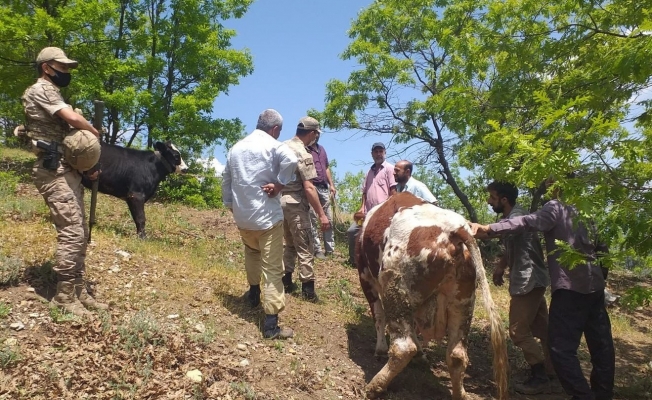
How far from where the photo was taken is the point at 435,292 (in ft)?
14.1

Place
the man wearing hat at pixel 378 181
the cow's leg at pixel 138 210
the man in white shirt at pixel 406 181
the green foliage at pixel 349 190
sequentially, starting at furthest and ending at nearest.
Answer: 1. the green foliage at pixel 349 190
2. the cow's leg at pixel 138 210
3. the man wearing hat at pixel 378 181
4. the man in white shirt at pixel 406 181

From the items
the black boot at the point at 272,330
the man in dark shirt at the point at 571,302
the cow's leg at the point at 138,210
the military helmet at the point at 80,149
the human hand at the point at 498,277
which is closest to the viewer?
the military helmet at the point at 80,149

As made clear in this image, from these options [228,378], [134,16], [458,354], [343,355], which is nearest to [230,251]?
[343,355]

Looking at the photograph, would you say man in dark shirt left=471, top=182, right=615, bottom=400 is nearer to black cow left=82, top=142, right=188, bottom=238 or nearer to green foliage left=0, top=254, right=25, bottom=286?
green foliage left=0, top=254, right=25, bottom=286

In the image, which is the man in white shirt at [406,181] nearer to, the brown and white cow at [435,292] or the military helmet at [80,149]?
the brown and white cow at [435,292]

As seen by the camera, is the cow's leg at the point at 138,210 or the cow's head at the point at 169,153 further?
the cow's head at the point at 169,153

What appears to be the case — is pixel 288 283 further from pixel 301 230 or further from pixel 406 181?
pixel 406 181

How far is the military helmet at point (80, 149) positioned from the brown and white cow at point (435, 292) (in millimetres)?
3016

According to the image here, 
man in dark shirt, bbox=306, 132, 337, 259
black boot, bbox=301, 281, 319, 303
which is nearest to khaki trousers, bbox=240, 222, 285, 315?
black boot, bbox=301, 281, 319, 303


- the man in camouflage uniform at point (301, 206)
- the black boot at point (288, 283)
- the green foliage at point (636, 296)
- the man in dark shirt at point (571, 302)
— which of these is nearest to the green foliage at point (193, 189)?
the black boot at point (288, 283)

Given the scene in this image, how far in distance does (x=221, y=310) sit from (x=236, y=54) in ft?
45.5

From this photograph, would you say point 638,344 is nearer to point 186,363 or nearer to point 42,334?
point 186,363

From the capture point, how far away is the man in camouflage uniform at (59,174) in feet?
14.6

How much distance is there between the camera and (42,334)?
13.9ft
